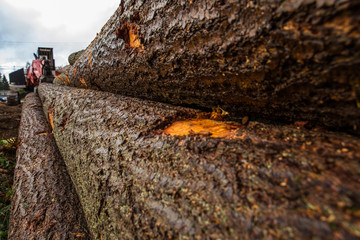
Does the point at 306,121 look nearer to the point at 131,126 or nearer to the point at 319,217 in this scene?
the point at 319,217

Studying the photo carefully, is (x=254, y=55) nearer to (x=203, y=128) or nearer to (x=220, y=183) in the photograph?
(x=203, y=128)

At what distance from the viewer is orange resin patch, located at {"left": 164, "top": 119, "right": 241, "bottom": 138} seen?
3.23ft

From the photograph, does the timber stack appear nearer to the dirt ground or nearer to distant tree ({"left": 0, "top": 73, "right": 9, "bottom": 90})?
the dirt ground

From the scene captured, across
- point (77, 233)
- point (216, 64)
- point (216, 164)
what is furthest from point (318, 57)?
point (77, 233)

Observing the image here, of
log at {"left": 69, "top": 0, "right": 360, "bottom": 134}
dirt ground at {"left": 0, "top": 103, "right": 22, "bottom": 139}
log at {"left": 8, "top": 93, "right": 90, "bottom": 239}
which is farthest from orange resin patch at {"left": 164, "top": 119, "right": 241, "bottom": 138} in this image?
dirt ground at {"left": 0, "top": 103, "right": 22, "bottom": 139}

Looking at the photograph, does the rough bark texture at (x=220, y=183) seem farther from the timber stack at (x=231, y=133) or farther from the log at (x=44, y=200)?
the log at (x=44, y=200)

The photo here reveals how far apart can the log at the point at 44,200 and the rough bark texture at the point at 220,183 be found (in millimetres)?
269

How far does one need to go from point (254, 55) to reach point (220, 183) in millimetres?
631

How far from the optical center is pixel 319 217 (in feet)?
1.65

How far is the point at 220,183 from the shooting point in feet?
2.40

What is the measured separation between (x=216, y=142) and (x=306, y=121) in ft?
1.66

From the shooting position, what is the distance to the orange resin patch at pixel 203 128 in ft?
3.23

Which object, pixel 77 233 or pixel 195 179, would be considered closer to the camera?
pixel 195 179

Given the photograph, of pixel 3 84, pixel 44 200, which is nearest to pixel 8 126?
pixel 44 200
